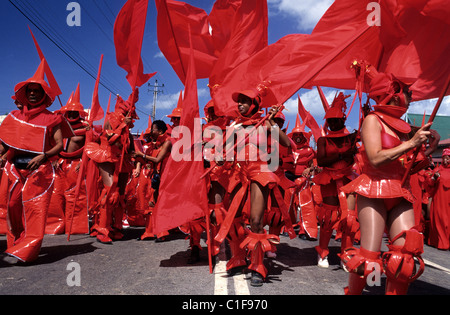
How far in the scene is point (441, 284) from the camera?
3771mm

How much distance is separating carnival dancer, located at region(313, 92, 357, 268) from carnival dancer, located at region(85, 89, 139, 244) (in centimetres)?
343

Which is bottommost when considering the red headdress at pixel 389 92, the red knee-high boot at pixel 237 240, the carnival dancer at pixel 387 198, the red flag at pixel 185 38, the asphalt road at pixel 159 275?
the asphalt road at pixel 159 275

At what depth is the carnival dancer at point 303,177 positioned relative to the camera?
237 inches

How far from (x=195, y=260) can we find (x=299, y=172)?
3661mm

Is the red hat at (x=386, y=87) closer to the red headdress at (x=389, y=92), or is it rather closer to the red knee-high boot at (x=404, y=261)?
the red headdress at (x=389, y=92)

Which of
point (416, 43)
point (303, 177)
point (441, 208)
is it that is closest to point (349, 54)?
point (416, 43)

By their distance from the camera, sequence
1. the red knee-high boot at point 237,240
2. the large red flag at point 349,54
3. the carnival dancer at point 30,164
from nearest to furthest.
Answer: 1. the large red flag at point 349,54
2. the red knee-high boot at point 237,240
3. the carnival dancer at point 30,164

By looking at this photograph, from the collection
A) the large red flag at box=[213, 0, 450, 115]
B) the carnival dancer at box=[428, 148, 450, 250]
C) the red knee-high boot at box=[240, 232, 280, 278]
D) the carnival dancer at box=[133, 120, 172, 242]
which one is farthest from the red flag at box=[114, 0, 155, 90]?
the carnival dancer at box=[428, 148, 450, 250]

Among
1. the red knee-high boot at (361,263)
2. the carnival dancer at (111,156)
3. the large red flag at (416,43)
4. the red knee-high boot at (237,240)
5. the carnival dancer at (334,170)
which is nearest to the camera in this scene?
the red knee-high boot at (361,263)

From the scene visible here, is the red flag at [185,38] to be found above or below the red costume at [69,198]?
above

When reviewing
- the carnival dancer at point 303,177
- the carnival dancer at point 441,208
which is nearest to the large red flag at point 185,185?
the carnival dancer at point 303,177

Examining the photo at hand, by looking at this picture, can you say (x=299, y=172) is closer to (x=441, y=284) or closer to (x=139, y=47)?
(x=441, y=284)

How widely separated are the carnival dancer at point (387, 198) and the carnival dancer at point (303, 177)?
10.5ft

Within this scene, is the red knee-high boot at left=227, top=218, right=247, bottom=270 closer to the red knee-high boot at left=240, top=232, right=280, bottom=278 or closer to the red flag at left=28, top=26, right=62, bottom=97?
the red knee-high boot at left=240, top=232, right=280, bottom=278
